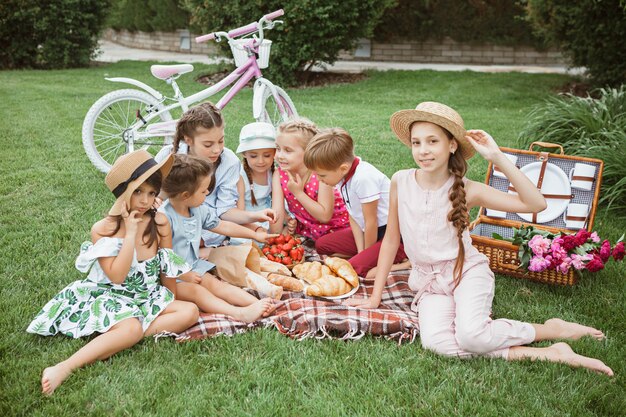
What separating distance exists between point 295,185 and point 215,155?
567 millimetres

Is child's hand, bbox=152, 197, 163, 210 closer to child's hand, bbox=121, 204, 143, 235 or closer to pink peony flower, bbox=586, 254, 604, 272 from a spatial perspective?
child's hand, bbox=121, 204, 143, 235

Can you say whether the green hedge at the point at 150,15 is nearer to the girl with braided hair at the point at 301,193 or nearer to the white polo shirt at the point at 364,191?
the girl with braided hair at the point at 301,193

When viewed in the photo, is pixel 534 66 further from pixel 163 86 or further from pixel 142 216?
pixel 142 216

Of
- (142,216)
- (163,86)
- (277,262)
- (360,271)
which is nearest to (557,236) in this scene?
(360,271)

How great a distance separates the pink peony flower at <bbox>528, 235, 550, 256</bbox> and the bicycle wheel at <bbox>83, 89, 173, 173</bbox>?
3.35 meters

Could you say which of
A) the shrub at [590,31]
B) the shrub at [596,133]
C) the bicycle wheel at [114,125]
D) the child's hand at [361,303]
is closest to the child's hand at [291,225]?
the child's hand at [361,303]

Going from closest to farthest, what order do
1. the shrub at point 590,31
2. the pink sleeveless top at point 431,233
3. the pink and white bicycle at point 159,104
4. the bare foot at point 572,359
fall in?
1. the bare foot at point 572,359
2. the pink sleeveless top at point 431,233
3. the pink and white bicycle at point 159,104
4. the shrub at point 590,31

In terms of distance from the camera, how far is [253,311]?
3105 millimetres

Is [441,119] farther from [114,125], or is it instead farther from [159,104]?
[114,125]

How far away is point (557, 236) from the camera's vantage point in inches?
138

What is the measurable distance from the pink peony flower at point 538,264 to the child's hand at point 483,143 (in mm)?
921

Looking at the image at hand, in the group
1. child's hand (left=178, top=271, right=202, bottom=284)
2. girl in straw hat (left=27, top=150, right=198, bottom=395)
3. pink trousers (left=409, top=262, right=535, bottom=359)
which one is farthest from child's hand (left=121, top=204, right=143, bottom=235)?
pink trousers (left=409, top=262, right=535, bottom=359)

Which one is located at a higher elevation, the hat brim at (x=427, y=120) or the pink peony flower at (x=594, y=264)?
the hat brim at (x=427, y=120)

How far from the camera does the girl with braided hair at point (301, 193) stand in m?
3.91
